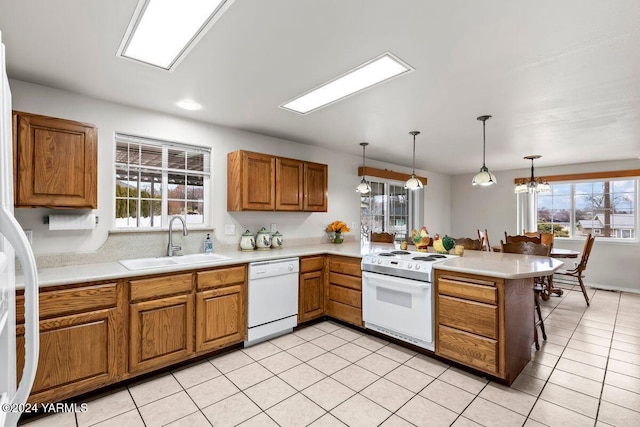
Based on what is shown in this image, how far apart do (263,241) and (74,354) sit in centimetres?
199

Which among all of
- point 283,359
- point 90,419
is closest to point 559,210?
point 283,359

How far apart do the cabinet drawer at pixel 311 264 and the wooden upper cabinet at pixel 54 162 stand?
201 centimetres

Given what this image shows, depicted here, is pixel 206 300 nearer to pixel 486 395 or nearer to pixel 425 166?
pixel 486 395

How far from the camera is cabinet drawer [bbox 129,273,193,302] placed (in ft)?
7.57

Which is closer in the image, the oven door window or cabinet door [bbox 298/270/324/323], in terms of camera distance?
the oven door window

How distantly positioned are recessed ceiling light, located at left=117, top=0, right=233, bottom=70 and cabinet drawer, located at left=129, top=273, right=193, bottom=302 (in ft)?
5.17

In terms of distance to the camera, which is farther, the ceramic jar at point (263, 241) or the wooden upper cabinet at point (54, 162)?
the ceramic jar at point (263, 241)

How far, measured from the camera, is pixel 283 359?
9.05ft

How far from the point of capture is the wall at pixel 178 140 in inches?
94.7

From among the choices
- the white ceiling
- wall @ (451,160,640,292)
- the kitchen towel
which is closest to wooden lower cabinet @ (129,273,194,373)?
the kitchen towel

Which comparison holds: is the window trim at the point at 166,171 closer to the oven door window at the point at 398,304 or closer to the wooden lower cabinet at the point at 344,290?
the wooden lower cabinet at the point at 344,290

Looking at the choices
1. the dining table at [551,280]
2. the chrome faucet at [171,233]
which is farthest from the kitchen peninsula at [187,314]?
the dining table at [551,280]

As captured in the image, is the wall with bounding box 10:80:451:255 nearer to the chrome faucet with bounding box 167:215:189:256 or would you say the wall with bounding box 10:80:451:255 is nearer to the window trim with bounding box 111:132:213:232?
the window trim with bounding box 111:132:213:232

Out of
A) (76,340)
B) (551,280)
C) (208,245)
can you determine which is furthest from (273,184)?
(551,280)
